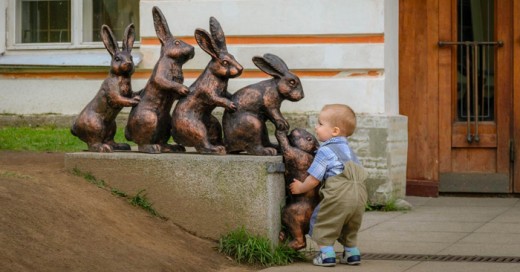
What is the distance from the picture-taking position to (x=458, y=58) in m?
12.9

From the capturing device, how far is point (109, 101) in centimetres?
877

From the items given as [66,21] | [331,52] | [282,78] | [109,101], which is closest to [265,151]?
[282,78]

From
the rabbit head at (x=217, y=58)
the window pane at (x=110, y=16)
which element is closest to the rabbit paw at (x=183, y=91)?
the rabbit head at (x=217, y=58)

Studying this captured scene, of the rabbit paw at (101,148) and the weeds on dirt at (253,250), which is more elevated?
the rabbit paw at (101,148)

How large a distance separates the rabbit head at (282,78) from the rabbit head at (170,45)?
624 millimetres

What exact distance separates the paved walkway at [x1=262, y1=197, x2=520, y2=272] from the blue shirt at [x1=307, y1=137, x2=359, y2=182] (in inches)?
25.5

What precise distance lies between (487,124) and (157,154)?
5430 millimetres

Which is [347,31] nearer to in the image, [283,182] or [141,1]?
[141,1]

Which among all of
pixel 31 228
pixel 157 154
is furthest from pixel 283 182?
pixel 31 228

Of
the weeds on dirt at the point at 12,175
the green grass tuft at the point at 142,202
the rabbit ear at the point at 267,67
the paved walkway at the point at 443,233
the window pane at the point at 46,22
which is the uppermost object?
the window pane at the point at 46,22

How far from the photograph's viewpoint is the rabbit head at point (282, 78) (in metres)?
8.38

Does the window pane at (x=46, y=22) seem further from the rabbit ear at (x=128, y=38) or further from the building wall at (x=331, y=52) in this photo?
the rabbit ear at (x=128, y=38)

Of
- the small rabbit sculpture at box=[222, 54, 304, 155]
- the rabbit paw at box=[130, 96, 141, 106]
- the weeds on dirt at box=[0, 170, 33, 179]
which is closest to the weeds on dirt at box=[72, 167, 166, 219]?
the weeds on dirt at box=[0, 170, 33, 179]

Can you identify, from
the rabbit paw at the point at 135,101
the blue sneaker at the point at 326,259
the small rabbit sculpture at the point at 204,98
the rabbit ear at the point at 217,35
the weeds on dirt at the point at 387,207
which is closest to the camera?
the blue sneaker at the point at 326,259
